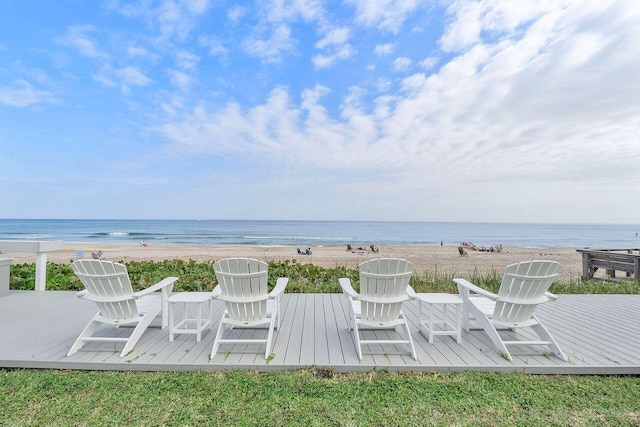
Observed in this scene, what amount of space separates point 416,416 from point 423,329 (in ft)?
4.89

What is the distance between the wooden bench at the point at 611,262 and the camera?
6688mm

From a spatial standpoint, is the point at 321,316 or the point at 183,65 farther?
Result: the point at 183,65

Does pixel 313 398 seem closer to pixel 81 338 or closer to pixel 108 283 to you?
pixel 108 283

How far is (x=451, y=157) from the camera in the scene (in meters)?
17.4

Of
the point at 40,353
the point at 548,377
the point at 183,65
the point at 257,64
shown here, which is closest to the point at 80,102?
the point at 183,65

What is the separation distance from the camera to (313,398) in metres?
2.09

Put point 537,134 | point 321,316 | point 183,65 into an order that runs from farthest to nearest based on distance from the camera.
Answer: point 537,134 < point 183,65 < point 321,316

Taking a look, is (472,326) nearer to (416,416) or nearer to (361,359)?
(361,359)

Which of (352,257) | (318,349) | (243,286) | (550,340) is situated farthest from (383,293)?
(352,257)

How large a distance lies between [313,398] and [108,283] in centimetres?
216

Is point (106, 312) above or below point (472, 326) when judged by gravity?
above

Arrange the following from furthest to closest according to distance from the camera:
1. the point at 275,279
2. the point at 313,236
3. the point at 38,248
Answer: the point at 313,236, the point at 275,279, the point at 38,248

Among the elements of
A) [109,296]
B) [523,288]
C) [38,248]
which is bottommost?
[109,296]

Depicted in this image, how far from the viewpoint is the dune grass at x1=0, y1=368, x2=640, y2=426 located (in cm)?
187
